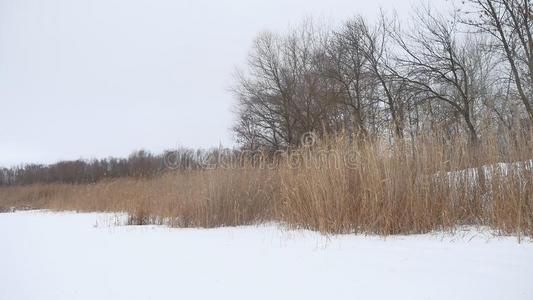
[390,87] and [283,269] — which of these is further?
[390,87]

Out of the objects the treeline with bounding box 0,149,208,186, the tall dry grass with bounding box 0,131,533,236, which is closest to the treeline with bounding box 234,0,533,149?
the tall dry grass with bounding box 0,131,533,236

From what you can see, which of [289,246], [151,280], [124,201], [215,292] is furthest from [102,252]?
[124,201]

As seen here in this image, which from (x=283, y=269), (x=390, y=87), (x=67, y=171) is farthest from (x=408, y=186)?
(x=67, y=171)

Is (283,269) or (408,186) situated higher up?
(408,186)

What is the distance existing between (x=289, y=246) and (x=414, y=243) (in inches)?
52.6

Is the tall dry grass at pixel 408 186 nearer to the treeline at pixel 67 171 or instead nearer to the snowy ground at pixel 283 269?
the snowy ground at pixel 283 269

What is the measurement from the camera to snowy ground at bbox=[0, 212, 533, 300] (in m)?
2.96

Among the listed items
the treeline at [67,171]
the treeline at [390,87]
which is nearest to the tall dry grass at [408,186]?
the treeline at [390,87]

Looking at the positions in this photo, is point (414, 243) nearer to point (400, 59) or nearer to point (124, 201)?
point (124, 201)

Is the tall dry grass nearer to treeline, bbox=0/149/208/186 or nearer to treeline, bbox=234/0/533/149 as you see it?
treeline, bbox=234/0/533/149

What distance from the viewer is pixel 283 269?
12.1ft

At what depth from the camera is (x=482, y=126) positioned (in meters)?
5.57

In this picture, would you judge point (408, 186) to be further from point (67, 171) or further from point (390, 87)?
point (67, 171)

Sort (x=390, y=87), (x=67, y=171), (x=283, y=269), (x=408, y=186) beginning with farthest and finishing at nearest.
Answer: (x=67, y=171) → (x=390, y=87) → (x=408, y=186) → (x=283, y=269)
